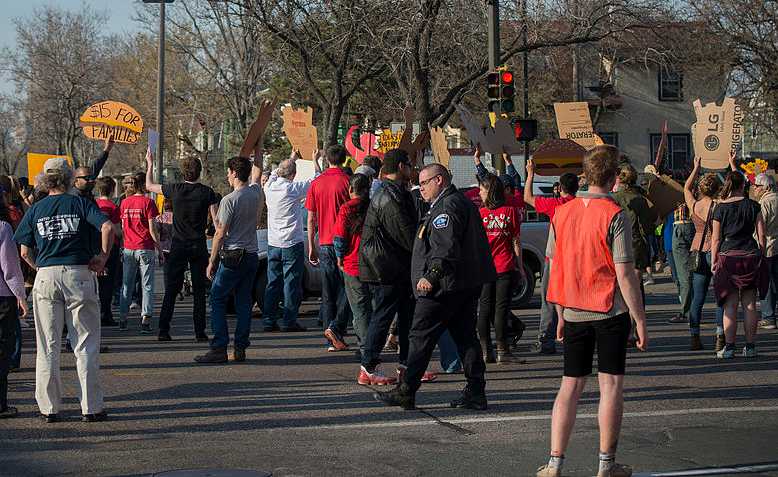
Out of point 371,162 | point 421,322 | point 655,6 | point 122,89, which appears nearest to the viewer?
point 421,322

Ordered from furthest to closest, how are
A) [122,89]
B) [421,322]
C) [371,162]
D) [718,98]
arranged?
[122,89], [718,98], [371,162], [421,322]

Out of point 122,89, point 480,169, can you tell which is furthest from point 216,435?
point 122,89

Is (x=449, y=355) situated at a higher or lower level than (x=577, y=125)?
lower

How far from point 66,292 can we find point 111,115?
7.65 metres

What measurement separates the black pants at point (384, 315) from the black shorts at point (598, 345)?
3306mm

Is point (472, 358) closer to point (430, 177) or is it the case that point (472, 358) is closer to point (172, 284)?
point (430, 177)

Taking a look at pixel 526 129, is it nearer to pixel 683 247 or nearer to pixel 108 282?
pixel 683 247

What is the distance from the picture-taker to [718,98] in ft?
169

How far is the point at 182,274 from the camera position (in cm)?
1373

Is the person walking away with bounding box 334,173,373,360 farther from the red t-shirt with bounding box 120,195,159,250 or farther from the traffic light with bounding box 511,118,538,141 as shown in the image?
the traffic light with bounding box 511,118,538,141

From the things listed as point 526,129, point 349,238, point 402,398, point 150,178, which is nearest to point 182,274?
point 150,178

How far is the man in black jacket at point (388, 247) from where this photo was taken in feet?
32.5

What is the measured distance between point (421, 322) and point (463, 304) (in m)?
0.37

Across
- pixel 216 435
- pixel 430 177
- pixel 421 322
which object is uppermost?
pixel 430 177
